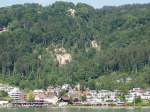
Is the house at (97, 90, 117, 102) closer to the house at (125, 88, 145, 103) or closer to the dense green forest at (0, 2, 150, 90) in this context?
the house at (125, 88, 145, 103)

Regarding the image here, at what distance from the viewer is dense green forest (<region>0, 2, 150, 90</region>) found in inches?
4530

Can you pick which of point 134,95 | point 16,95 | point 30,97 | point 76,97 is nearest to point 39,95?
point 30,97

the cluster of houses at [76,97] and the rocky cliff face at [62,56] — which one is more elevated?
the rocky cliff face at [62,56]

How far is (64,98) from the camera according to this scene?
334 feet

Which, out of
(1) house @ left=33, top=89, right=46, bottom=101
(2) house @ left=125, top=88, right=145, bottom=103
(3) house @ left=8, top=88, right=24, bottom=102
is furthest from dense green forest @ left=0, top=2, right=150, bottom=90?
(3) house @ left=8, top=88, right=24, bottom=102

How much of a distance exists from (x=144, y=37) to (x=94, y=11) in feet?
80.6

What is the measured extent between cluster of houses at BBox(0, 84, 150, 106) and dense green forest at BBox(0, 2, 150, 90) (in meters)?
4.83

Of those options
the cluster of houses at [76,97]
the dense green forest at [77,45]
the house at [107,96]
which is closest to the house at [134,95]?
the cluster of houses at [76,97]

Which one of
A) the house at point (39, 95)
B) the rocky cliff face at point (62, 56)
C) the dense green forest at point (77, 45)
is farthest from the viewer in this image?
the rocky cliff face at point (62, 56)

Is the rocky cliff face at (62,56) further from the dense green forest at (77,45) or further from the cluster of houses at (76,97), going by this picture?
the cluster of houses at (76,97)

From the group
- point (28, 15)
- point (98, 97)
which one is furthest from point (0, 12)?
A: point (98, 97)

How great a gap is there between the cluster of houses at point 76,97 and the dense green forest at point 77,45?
4.83m

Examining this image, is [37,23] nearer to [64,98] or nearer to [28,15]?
[28,15]

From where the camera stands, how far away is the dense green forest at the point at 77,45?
115062 mm
